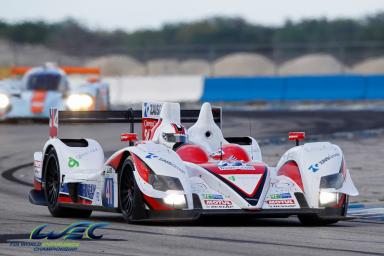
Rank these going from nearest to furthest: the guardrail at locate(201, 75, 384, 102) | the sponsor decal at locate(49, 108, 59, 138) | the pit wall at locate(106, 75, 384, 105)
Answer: the sponsor decal at locate(49, 108, 59, 138)
the guardrail at locate(201, 75, 384, 102)
the pit wall at locate(106, 75, 384, 105)

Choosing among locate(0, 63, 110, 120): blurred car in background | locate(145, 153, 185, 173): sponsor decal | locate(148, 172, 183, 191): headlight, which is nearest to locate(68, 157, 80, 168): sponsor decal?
locate(145, 153, 185, 173): sponsor decal

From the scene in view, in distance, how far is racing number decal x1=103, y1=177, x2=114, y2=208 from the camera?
1195cm

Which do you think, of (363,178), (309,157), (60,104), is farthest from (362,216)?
(60,104)

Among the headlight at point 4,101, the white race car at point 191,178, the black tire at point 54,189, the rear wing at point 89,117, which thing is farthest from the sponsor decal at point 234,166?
the headlight at point 4,101

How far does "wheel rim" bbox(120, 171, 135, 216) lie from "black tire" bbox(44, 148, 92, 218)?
1.32m

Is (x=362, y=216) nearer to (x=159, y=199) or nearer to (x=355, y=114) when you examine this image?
(x=159, y=199)

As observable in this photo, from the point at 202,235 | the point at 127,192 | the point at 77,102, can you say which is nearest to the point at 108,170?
the point at 127,192

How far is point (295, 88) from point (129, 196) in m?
29.3

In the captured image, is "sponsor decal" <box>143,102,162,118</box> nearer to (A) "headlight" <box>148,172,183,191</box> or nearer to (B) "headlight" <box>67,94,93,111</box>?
(A) "headlight" <box>148,172,183,191</box>

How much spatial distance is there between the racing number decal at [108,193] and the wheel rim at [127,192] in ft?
0.66

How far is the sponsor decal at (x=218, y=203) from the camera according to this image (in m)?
11.1

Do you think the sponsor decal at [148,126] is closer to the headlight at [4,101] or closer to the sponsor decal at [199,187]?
the sponsor decal at [199,187]

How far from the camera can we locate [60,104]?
98.1ft

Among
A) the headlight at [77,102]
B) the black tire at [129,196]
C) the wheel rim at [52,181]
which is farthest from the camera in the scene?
the headlight at [77,102]
